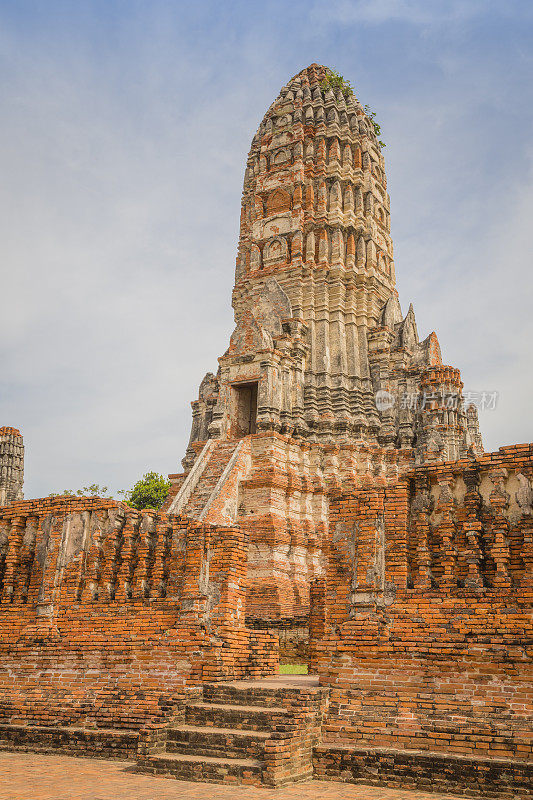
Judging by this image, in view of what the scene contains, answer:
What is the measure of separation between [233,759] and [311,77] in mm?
30806

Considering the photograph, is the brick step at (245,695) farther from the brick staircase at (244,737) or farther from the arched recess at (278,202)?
the arched recess at (278,202)

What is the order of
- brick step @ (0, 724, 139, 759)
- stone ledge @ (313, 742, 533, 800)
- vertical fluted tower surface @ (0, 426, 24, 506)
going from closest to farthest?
1. stone ledge @ (313, 742, 533, 800)
2. brick step @ (0, 724, 139, 759)
3. vertical fluted tower surface @ (0, 426, 24, 506)

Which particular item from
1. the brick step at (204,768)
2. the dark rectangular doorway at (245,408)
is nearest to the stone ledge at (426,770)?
the brick step at (204,768)

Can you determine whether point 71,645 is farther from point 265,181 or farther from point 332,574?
point 265,181

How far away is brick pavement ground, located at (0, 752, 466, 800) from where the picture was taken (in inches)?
287

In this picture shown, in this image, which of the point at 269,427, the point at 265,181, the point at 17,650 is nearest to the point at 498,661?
the point at 17,650

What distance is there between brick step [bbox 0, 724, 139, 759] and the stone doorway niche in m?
14.8

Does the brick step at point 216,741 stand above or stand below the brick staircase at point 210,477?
below

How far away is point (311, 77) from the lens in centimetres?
3241

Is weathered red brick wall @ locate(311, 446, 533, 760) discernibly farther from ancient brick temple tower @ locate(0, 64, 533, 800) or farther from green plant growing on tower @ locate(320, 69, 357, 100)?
green plant growing on tower @ locate(320, 69, 357, 100)

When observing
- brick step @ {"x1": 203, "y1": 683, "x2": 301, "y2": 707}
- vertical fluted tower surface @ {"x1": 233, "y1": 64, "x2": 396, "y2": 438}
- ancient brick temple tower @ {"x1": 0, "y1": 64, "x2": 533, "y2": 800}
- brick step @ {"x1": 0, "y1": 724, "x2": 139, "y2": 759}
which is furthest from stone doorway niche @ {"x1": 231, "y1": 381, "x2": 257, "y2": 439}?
brick step @ {"x1": 203, "y1": 683, "x2": 301, "y2": 707}

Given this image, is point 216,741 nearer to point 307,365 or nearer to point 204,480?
point 204,480

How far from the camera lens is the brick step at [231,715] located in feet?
28.8

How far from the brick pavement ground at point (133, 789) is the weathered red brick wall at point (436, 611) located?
730mm
